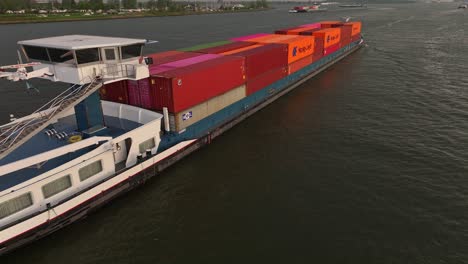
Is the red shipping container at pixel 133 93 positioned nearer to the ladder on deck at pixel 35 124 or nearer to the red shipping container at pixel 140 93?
the red shipping container at pixel 140 93

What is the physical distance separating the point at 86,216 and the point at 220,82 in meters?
15.2

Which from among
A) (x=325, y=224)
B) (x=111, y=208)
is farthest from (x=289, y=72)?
(x=111, y=208)

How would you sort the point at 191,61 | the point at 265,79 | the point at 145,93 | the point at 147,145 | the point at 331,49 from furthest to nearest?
the point at 331,49 → the point at 265,79 → the point at 191,61 → the point at 145,93 → the point at 147,145

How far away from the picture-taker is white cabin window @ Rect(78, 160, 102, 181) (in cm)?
1927

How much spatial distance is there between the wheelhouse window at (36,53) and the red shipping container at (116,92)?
5.86 meters

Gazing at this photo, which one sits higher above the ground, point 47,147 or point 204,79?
point 204,79

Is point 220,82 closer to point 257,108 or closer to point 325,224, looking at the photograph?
point 257,108

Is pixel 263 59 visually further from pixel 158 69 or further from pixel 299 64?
pixel 158 69

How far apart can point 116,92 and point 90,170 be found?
8.74m

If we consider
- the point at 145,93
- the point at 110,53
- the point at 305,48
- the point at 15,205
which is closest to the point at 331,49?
the point at 305,48

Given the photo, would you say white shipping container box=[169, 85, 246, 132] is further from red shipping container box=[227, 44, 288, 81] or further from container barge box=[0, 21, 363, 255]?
red shipping container box=[227, 44, 288, 81]

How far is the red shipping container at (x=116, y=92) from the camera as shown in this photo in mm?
25672

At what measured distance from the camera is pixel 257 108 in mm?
35781

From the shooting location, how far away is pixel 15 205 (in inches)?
656
